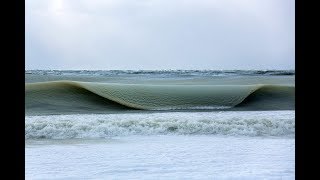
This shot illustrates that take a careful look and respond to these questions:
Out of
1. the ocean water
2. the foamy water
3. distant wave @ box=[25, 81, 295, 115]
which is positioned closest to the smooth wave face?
the ocean water

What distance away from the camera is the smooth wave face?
2902 mm

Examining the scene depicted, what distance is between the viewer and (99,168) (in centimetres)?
193

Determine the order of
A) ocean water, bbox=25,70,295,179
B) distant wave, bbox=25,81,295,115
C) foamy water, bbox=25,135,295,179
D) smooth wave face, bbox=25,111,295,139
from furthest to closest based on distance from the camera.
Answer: distant wave, bbox=25,81,295,115, smooth wave face, bbox=25,111,295,139, ocean water, bbox=25,70,295,179, foamy water, bbox=25,135,295,179

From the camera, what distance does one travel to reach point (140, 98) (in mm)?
4242

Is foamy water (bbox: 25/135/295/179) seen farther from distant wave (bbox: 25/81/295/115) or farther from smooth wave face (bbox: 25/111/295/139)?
distant wave (bbox: 25/81/295/115)

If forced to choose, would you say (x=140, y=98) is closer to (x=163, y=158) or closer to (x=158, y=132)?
(x=158, y=132)

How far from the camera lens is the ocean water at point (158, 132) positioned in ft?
6.21

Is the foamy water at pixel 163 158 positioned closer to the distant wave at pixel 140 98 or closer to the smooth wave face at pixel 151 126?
the smooth wave face at pixel 151 126

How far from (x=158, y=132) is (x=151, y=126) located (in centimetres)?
12

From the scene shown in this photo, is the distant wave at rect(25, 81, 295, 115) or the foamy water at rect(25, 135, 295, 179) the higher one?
the distant wave at rect(25, 81, 295, 115)

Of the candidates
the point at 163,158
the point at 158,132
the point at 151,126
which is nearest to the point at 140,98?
the point at 151,126

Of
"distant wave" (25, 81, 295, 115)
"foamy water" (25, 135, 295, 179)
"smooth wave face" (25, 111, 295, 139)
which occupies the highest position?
"distant wave" (25, 81, 295, 115)

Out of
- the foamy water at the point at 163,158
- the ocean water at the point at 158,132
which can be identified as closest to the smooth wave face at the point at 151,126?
the ocean water at the point at 158,132
